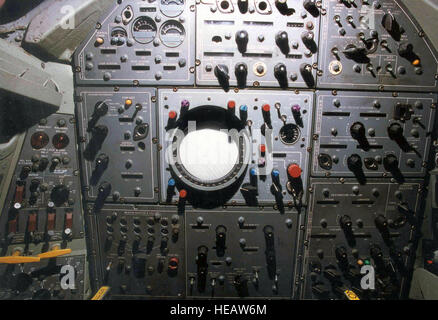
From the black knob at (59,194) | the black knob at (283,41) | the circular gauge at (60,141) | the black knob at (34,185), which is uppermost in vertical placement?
the black knob at (283,41)

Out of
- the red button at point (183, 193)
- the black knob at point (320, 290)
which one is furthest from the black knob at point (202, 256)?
the black knob at point (320, 290)

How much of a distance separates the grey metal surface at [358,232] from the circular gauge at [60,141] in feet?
7.83

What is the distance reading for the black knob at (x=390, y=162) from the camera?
2.08 metres

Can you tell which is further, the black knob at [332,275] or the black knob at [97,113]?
the black knob at [332,275]

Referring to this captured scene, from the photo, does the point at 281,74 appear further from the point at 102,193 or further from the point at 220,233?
the point at 102,193

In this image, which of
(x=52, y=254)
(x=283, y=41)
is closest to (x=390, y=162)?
(x=283, y=41)

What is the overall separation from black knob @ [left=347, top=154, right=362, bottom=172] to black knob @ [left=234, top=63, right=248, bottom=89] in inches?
47.1

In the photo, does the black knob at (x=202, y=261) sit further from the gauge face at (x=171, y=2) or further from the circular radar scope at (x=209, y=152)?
the gauge face at (x=171, y=2)

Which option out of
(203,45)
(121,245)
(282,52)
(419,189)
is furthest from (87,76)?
(419,189)

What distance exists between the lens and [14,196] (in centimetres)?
215

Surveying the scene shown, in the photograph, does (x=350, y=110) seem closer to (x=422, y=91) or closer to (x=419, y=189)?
(x=422, y=91)

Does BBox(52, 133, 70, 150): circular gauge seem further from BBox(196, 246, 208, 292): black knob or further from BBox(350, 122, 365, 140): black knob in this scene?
BBox(350, 122, 365, 140): black knob

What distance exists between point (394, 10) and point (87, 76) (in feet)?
9.26

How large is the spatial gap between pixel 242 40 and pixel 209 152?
1030mm
